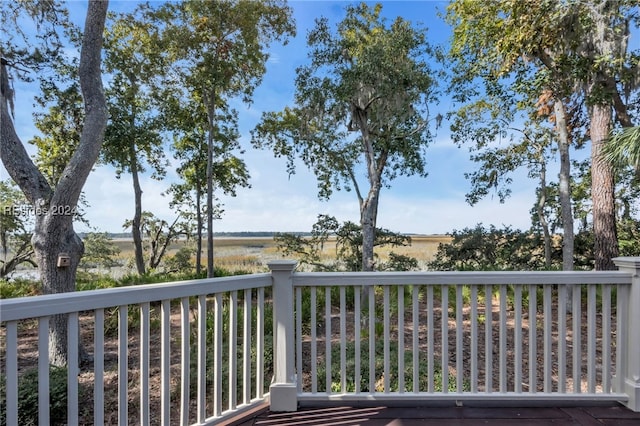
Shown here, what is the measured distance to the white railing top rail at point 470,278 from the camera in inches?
77.4

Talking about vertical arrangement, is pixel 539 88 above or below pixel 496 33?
below

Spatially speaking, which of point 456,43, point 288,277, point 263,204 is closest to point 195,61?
point 263,204

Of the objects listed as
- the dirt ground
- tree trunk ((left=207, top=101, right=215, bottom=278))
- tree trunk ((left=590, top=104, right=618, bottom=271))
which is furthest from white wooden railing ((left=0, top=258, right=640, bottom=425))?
tree trunk ((left=207, top=101, right=215, bottom=278))

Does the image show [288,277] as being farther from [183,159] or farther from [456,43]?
[183,159]

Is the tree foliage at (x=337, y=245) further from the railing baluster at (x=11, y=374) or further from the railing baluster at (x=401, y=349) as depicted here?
the railing baluster at (x=11, y=374)

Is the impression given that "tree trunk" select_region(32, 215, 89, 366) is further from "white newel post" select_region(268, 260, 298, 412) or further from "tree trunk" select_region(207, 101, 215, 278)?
"tree trunk" select_region(207, 101, 215, 278)

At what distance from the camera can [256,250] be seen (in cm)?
748

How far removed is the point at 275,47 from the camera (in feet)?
20.3

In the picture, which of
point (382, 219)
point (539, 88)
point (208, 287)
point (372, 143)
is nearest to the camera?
point (208, 287)

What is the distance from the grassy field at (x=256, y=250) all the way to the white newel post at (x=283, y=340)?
491cm

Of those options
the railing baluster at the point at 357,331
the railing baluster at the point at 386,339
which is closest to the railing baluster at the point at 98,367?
the railing baluster at the point at 357,331

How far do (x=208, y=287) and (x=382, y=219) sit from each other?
5609mm

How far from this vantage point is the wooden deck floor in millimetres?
1859

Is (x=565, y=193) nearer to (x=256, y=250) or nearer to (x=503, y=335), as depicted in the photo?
(x=503, y=335)
